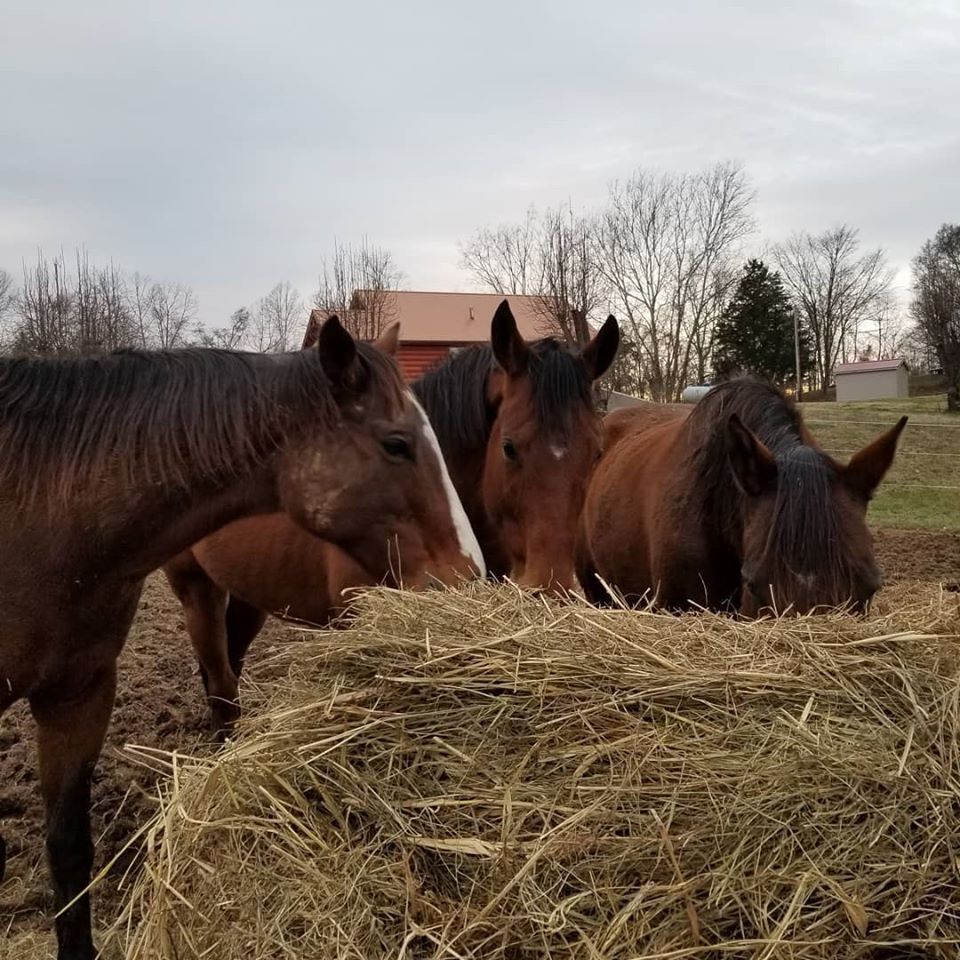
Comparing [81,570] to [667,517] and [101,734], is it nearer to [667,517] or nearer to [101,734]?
[101,734]

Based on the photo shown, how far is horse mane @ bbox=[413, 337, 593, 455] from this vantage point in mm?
3258

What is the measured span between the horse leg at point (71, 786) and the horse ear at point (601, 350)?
2379 mm

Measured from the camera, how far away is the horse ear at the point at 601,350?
3521 millimetres

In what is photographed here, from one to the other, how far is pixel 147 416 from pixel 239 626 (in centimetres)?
321

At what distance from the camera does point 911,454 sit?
69.7ft

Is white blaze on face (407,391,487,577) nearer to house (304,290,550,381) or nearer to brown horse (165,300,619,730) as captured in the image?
brown horse (165,300,619,730)

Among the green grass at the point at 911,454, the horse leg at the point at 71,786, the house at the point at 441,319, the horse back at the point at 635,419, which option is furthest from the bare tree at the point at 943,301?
the horse leg at the point at 71,786

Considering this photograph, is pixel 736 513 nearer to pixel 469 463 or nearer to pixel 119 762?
pixel 469 463

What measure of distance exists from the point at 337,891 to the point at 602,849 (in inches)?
20.2

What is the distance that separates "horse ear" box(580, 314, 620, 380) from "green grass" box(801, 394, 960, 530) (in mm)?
11414

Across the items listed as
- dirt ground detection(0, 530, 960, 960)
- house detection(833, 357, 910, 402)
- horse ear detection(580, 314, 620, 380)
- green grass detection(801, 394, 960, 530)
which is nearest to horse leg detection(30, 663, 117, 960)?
dirt ground detection(0, 530, 960, 960)

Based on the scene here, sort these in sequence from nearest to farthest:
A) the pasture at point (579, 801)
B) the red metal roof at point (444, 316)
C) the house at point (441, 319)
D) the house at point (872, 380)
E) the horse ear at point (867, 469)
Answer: the pasture at point (579, 801) → the horse ear at point (867, 469) → the house at point (441, 319) → the red metal roof at point (444, 316) → the house at point (872, 380)

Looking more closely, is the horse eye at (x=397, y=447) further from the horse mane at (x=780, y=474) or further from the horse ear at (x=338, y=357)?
the horse mane at (x=780, y=474)

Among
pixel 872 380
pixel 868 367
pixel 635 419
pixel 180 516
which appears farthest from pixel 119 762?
pixel 868 367
